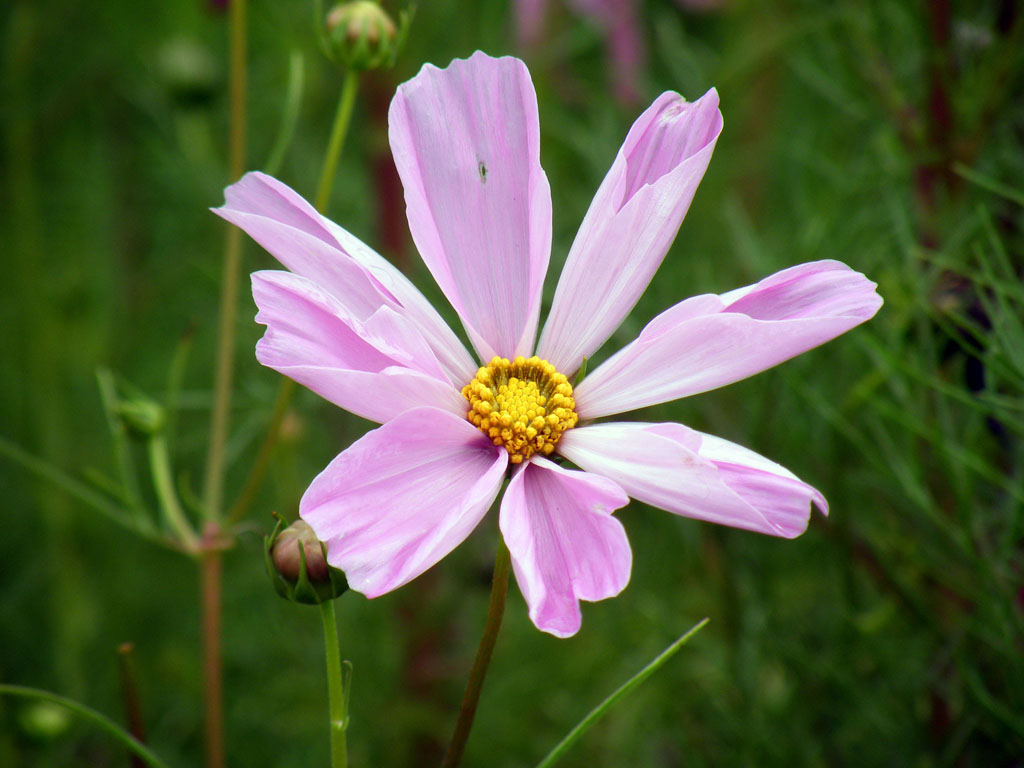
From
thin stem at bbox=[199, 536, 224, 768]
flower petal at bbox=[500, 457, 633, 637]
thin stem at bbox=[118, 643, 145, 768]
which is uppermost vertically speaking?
flower petal at bbox=[500, 457, 633, 637]

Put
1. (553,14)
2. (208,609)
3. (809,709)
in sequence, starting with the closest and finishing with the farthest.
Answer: (208,609) → (809,709) → (553,14)

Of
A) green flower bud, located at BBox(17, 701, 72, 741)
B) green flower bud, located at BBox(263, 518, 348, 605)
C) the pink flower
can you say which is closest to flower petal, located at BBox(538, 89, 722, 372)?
the pink flower

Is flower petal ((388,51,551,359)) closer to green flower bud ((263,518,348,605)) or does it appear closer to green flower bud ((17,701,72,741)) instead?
green flower bud ((263,518,348,605))

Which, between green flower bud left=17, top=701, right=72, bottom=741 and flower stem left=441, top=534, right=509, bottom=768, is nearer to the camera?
flower stem left=441, top=534, right=509, bottom=768

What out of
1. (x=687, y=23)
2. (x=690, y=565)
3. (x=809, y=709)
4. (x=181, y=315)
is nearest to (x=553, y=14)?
(x=687, y=23)

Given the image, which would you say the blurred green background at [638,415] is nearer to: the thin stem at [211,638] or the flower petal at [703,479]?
the thin stem at [211,638]

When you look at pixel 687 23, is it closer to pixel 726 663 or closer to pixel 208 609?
pixel 726 663

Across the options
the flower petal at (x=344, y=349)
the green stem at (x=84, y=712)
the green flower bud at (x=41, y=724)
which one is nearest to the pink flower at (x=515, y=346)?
the flower petal at (x=344, y=349)
